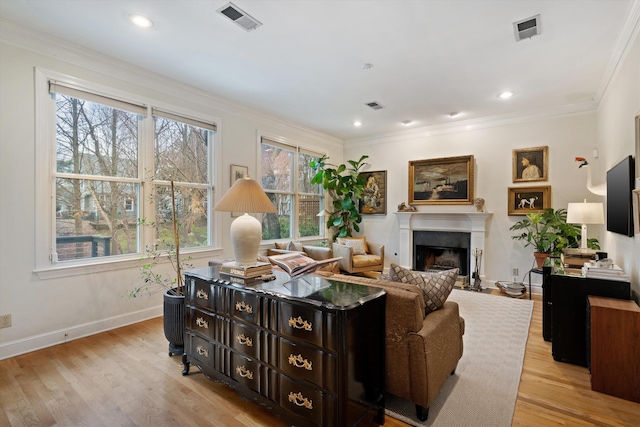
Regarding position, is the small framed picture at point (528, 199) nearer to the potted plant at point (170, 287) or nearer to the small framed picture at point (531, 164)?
the small framed picture at point (531, 164)

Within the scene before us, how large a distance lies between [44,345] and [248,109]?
374 centimetres

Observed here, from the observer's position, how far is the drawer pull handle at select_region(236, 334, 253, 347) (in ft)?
6.52

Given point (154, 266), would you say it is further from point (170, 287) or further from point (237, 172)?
point (237, 172)

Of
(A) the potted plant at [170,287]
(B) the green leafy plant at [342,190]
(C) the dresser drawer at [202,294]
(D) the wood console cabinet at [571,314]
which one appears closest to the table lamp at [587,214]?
(D) the wood console cabinet at [571,314]

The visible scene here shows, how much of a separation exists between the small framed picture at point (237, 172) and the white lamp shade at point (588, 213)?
4.29 m

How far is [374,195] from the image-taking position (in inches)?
262

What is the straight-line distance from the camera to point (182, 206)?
414cm

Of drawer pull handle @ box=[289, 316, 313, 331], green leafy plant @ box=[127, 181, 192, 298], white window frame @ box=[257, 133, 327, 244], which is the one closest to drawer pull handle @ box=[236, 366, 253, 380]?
drawer pull handle @ box=[289, 316, 313, 331]

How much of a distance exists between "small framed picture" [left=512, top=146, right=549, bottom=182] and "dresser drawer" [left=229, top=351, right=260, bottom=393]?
4997mm

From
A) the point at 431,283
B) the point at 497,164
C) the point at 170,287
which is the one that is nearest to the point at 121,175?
the point at 170,287

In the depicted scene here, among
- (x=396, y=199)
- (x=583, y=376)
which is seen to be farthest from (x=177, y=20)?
(x=396, y=199)

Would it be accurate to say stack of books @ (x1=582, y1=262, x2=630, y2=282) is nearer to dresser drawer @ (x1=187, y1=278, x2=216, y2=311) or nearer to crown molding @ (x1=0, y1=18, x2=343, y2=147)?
dresser drawer @ (x1=187, y1=278, x2=216, y2=311)

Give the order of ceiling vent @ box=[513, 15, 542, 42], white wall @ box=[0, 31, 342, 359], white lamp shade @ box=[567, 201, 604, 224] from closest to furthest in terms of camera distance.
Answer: ceiling vent @ box=[513, 15, 542, 42] → white wall @ box=[0, 31, 342, 359] → white lamp shade @ box=[567, 201, 604, 224]

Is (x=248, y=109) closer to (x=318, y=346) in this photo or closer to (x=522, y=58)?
(x=522, y=58)
